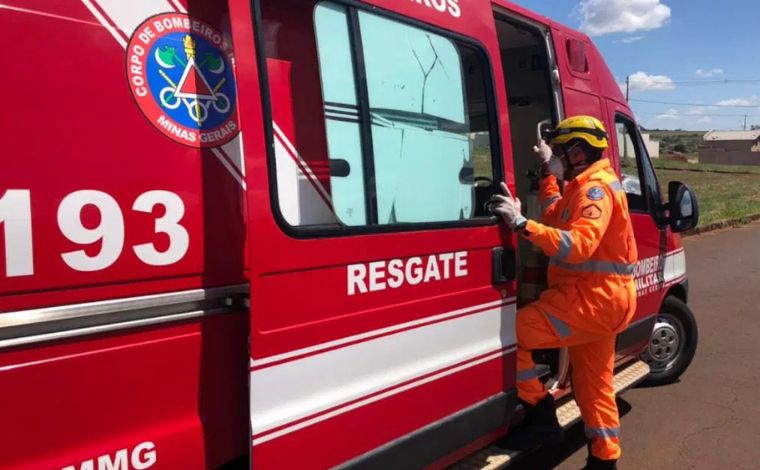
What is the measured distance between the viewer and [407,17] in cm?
244

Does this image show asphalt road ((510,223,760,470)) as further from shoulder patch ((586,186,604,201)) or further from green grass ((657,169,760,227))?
green grass ((657,169,760,227))

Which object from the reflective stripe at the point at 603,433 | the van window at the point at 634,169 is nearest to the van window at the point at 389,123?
the reflective stripe at the point at 603,433

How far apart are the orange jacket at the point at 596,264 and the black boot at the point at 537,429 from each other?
1.50ft

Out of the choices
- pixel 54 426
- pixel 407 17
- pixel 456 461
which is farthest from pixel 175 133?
pixel 456 461

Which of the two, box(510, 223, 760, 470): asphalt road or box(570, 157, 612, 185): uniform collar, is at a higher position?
box(570, 157, 612, 185): uniform collar

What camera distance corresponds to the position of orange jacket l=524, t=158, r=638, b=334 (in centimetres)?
294

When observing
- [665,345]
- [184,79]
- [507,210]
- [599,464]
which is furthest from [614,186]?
[665,345]

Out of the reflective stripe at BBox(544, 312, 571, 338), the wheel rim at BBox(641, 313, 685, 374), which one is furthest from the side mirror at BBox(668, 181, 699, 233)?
the reflective stripe at BBox(544, 312, 571, 338)

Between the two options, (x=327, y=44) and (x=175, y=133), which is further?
(x=327, y=44)

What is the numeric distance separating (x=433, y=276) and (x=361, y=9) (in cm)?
103

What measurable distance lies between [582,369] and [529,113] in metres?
1.70

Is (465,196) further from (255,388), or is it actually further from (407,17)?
(255,388)

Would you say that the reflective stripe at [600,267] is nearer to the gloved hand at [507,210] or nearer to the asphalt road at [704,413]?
the gloved hand at [507,210]

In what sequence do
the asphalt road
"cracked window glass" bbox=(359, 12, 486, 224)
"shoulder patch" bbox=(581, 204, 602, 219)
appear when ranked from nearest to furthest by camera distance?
1. "cracked window glass" bbox=(359, 12, 486, 224)
2. "shoulder patch" bbox=(581, 204, 602, 219)
3. the asphalt road
